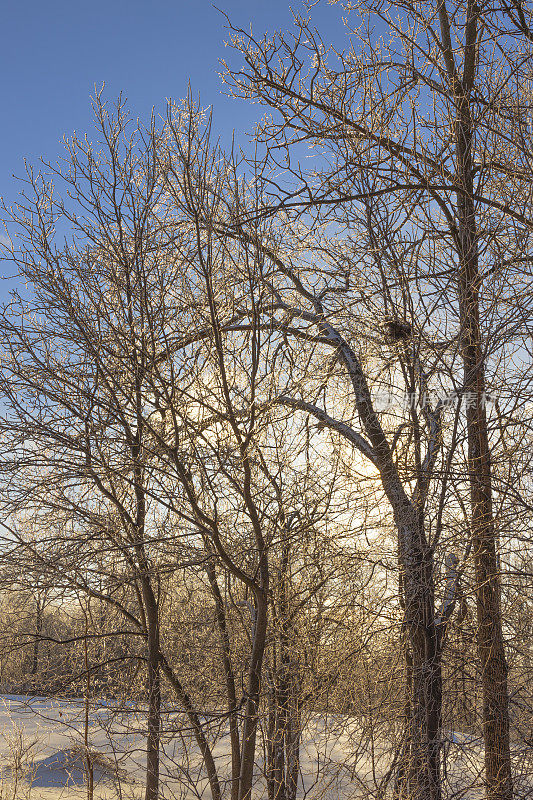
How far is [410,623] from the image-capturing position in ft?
18.5

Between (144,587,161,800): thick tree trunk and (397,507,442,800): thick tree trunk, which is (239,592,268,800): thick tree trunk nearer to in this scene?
(397,507,442,800): thick tree trunk

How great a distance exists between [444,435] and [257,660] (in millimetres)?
2303

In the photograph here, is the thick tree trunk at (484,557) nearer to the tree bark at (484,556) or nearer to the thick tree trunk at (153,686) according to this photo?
the tree bark at (484,556)

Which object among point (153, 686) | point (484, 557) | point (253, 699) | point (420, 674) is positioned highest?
point (484, 557)

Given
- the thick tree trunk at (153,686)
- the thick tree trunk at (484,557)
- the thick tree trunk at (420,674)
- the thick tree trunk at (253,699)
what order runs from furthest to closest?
the thick tree trunk at (153,686), the thick tree trunk at (420,674), the thick tree trunk at (484,557), the thick tree trunk at (253,699)

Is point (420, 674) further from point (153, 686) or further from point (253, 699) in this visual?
point (153, 686)

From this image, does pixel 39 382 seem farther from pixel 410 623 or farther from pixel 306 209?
pixel 410 623

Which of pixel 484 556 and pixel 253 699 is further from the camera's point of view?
pixel 484 556

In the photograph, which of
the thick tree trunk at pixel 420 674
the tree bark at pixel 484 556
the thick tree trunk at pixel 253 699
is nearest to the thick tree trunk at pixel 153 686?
the thick tree trunk at pixel 253 699

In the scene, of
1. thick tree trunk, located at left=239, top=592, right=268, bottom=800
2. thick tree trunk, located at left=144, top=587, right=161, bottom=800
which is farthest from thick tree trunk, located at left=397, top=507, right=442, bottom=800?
thick tree trunk, located at left=144, top=587, right=161, bottom=800

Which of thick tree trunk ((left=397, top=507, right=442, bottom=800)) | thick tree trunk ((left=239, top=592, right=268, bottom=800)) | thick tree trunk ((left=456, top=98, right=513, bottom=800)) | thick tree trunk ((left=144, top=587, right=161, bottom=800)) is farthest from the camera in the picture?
thick tree trunk ((left=144, top=587, right=161, bottom=800))

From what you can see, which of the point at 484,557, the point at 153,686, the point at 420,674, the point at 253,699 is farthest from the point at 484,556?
the point at 153,686

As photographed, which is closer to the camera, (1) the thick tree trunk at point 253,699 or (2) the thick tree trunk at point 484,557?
(1) the thick tree trunk at point 253,699

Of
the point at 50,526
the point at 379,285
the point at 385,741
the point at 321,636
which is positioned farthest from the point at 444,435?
the point at 50,526
